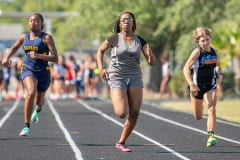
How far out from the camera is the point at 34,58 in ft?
50.6

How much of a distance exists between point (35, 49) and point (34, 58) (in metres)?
0.16

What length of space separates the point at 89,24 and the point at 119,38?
3291 cm

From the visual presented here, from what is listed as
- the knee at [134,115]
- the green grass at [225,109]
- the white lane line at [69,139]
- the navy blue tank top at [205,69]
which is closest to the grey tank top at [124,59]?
the knee at [134,115]

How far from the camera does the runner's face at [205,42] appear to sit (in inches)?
575

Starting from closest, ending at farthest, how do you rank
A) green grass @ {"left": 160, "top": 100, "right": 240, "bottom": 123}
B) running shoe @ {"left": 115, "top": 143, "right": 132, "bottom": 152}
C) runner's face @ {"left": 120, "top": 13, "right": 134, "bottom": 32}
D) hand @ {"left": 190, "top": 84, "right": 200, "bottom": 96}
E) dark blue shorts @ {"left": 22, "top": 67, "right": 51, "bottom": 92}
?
runner's face @ {"left": 120, "top": 13, "right": 134, "bottom": 32} < running shoe @ {"left": 115, "top": 143, "right": 132, "bottom": 152} < hand @ {"left": 190, "top": 84, "right": 200, "bottom": 96} < dark blue shorts @ {"left": 22, "top": 67, "right": 51, "bottom": 92} < green grass @ {"left": 160, "top": 100, "right": 240, "bottom": 123}

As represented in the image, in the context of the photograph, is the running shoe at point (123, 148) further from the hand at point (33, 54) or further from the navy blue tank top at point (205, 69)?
the hand at point (33, 54)

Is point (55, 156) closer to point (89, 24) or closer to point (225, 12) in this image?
point (225, 12)

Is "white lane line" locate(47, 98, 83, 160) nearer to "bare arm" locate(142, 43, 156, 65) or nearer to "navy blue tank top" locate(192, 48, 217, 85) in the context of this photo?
"bare arm" locate(142, 43, 156, 65)

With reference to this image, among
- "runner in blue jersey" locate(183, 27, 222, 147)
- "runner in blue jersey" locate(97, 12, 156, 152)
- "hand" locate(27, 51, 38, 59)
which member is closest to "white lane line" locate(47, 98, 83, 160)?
"runner in blue jersey" locate(97, 12, 156, 152)

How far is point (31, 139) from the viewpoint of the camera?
15.9 metres

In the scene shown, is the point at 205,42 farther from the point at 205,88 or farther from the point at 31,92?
the point at 31,92

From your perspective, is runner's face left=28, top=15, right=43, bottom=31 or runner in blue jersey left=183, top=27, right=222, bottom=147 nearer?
runner in blue jersey left=183, top=27, right=222, bottom=147

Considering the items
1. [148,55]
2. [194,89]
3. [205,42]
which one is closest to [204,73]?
[205,42]

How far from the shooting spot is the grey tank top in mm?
13203
